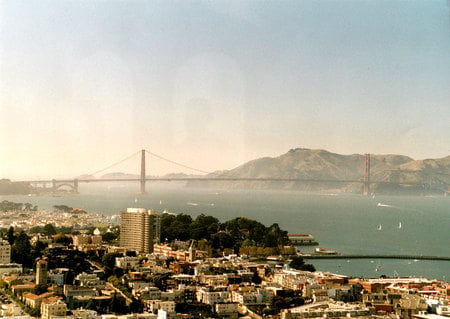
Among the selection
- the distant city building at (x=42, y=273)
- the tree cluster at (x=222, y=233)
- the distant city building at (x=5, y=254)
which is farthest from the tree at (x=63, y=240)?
the distant city building at (x=42, y=273)

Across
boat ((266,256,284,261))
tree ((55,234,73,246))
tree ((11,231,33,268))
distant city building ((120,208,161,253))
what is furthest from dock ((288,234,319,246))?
tree ((11,231,33,268))

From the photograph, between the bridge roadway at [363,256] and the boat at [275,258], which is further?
the bridge roadway at [363,256]

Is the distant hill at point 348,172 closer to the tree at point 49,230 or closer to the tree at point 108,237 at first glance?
the tree at point 49,230

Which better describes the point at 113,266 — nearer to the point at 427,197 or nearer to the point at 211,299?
the point at 211,299

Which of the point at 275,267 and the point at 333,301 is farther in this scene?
the point at 275,267

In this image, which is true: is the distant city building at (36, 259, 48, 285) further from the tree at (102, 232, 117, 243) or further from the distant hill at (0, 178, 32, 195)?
the distant hill at (0, 178, 32, 195)

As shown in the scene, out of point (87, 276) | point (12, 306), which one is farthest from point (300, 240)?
point (12, 306)

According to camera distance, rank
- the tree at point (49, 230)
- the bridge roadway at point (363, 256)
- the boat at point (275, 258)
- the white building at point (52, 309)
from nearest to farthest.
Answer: the white building at point (52, 309) < the boat at point (275, 258) < the bridge roadway at point (363, 256) < the tree at point (49, 230)
